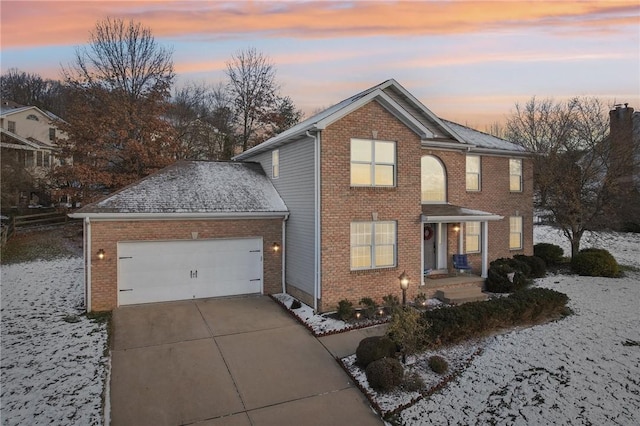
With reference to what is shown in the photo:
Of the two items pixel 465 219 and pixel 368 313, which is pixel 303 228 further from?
pixel 465 219

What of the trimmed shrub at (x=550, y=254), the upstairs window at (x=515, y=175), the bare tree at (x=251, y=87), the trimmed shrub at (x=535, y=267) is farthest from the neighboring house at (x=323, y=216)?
the bare tree at (x=251, y=87)

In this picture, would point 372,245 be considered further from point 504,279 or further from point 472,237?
point 472,237

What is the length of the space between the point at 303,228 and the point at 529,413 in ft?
27.5

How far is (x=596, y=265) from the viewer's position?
18.2 m

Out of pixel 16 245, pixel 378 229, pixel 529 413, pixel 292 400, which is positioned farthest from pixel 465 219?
pixel 16 245

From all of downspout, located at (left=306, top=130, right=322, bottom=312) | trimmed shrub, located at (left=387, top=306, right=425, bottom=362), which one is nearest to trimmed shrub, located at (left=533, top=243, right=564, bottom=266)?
downspout, located at (left=306, top=130, right=322, bottom=312)

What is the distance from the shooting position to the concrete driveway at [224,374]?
6887 millimetres

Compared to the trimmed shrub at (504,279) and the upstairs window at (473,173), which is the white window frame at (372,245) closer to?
the trimmed shrub at (504,279)

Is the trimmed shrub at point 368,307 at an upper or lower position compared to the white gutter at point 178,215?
lower

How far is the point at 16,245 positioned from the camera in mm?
22312

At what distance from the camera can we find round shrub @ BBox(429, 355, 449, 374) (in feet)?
27.6

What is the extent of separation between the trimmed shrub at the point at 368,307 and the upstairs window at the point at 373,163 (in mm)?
3871

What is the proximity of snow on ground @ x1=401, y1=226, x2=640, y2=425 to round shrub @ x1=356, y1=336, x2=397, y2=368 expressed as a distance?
1.38m

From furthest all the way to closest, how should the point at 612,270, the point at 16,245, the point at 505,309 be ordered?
the point at 16,245
the point at 612,270
the point at 505,309
